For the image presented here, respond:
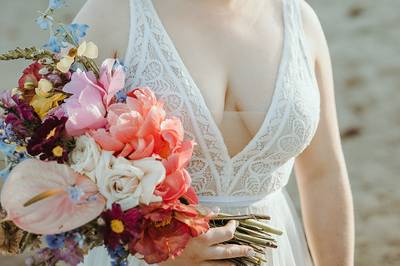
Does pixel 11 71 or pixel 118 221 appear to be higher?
pixel 11 71

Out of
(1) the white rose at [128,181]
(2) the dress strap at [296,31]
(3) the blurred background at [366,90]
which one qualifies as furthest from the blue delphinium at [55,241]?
(3) the blurred background at [366,90]

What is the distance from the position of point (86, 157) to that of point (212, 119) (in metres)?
0.44

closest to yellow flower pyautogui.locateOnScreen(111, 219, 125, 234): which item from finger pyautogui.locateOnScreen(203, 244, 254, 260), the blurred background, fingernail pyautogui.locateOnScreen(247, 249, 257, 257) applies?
finger pyautogui.locateOnScreen(203, 244, 254, 260)

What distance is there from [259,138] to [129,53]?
37cm

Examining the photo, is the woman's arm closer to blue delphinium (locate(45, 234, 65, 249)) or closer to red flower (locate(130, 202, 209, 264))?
red flower (locate(130, 202, 209, 264))

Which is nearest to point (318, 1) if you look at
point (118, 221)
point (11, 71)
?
point (11, 71)

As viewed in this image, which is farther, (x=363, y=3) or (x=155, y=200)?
(x=363, y=3)

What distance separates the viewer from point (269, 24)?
2.20 m

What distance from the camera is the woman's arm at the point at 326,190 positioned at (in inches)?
90.4

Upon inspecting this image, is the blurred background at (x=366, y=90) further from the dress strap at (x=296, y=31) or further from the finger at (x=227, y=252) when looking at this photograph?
the finger at (x=227, y=252)

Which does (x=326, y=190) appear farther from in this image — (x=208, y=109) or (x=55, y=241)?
(x=55, y=241)

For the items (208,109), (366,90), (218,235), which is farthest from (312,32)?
(366,90)

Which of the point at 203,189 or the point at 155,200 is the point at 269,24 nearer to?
the point at 203,189

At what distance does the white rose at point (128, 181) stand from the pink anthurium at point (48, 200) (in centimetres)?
2
